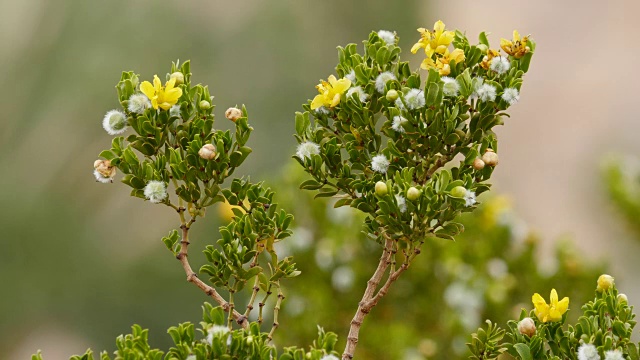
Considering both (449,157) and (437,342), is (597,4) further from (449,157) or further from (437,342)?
(449,157)

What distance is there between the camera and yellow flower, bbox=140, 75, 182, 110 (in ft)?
4.27

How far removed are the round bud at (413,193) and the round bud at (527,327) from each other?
0.23 metres

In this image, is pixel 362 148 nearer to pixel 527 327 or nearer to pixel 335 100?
pixel 335 100

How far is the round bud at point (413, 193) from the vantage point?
4.07ft

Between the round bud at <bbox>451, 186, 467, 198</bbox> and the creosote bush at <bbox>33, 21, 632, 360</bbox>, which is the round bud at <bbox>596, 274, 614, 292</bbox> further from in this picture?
the round bud at <bbox>451, 186, 467, 198</bbox>

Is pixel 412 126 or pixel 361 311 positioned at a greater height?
pixel 412 126

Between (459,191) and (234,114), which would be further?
(234,114)

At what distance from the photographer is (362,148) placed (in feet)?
4.53

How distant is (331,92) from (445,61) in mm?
180

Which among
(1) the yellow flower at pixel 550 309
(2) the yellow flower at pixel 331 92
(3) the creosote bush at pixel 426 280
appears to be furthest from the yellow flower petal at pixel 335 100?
(3) the creosote bush at pixel 426 280

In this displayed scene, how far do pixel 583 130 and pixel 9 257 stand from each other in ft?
20.2

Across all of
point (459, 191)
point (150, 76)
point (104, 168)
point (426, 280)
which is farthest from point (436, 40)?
point (150, 76)

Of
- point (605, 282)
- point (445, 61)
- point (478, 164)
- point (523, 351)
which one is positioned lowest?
point (523, 351)

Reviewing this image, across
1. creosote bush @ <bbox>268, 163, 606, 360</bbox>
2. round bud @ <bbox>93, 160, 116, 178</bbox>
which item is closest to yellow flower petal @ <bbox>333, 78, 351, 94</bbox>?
round bud @ <bbox>93, 160, 116, 178</bbox>
